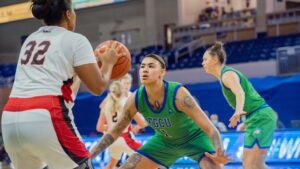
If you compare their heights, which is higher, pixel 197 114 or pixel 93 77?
pixel 93 77

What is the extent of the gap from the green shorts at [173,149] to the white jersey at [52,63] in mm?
1996

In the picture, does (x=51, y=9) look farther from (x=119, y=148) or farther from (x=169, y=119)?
(x=119, y=148)

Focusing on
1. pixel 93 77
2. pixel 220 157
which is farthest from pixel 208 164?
pixel 93 77

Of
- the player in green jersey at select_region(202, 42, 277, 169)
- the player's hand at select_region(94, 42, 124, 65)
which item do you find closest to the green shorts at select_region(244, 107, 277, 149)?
the player in green jersey at select_region(202, 42, 277, 169)

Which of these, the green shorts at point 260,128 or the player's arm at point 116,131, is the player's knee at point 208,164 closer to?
the player's arm at point 116,131

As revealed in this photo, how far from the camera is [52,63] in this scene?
2.80 m

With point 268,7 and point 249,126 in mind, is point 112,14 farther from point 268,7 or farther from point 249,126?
point 249,126

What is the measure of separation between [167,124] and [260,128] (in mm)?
1294

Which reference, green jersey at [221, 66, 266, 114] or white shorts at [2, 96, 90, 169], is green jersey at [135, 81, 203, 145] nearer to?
green jersey at [221, 66, 266, 114]

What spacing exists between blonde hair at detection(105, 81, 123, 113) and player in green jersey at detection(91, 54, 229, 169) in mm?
3158

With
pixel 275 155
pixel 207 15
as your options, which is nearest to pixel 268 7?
pixel 207 15

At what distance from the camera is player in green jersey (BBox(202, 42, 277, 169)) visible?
534 cm

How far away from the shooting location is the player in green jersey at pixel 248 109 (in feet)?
17.5

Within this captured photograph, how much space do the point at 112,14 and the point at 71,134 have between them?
1999cm
